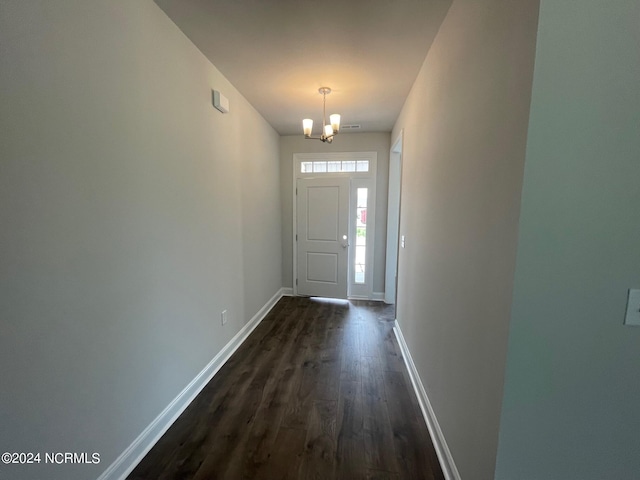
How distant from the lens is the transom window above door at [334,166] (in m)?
4.18

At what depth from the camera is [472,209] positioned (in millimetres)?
1230

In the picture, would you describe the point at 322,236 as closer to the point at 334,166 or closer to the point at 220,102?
the point at 334,166

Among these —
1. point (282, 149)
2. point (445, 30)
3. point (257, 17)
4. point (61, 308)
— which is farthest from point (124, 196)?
point (282, 149)

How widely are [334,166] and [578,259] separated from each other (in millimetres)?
3677

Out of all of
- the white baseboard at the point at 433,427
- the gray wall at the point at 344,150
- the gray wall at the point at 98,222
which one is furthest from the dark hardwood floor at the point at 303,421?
the gray wall at the point at 344,150

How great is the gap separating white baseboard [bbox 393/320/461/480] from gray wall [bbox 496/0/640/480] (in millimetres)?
549

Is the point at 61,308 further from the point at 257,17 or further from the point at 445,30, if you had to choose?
the point at 445,30

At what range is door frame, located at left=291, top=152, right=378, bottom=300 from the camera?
4154 millimetres

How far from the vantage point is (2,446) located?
0.95 m

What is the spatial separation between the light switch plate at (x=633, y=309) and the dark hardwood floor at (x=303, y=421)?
1.21 meters

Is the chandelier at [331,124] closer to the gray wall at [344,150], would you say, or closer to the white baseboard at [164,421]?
the gray wall at [344,150]

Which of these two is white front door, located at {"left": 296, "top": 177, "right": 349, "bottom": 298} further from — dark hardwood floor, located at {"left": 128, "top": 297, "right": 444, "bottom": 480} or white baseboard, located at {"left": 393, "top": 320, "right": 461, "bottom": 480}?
white baseboard, located at {"left": 393, "top": 320, "right": 461, "bottom": 480}

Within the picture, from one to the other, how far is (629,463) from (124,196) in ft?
7.90

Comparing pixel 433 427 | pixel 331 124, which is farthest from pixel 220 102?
pixel 433 427
